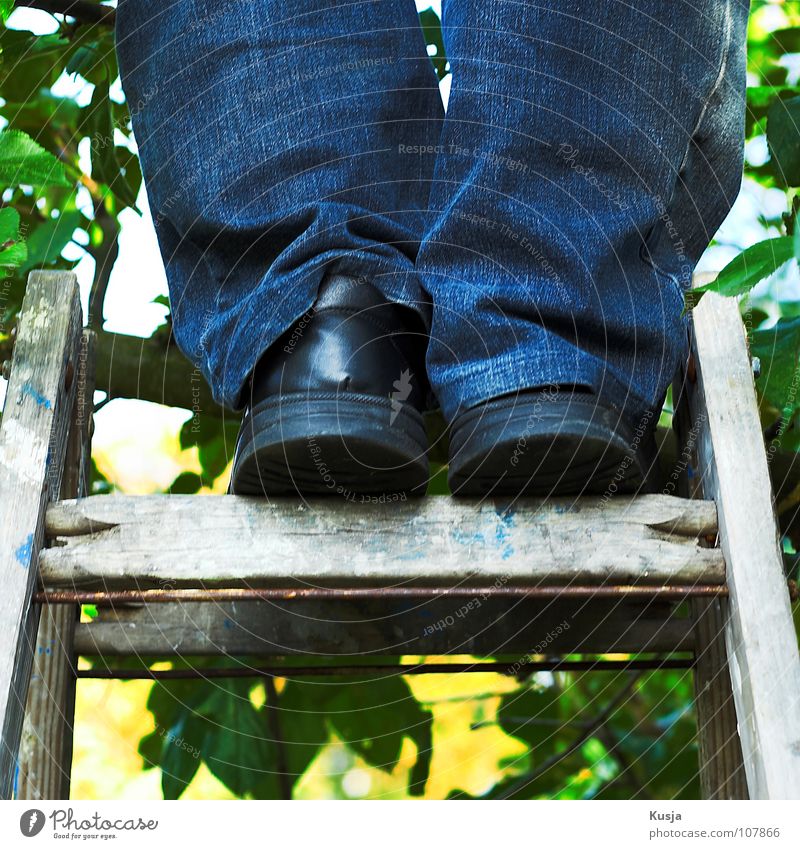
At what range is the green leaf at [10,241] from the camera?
793mm

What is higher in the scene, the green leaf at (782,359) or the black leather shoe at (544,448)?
the green leaf at (782,359)

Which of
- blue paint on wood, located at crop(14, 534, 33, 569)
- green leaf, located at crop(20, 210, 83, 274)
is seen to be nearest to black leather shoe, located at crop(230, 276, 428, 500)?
blue paint on wood, located at crop(14, 534, 33, 569)

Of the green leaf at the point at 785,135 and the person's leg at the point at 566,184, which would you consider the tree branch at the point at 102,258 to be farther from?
the green leaf at the point at 785,135

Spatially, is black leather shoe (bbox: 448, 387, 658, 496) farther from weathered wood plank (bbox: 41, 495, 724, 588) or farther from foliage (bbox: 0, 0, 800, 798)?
foliage (bbox: 0, 0, 800, 798)

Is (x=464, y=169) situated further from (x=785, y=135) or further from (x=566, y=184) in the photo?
(x=785, y=135)

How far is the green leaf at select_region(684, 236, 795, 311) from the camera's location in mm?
745

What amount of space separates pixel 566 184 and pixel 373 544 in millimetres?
313

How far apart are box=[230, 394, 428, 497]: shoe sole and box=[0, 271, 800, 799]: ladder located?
2 cm

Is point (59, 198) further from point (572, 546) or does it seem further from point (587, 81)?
point (572, 546)

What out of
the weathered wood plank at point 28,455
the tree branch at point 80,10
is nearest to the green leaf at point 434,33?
the tree branch at point 80,10

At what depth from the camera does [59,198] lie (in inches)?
65.9

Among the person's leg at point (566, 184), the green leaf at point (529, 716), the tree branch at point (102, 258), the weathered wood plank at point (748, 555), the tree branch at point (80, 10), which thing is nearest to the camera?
the weathered wood plank at point (748, 555)

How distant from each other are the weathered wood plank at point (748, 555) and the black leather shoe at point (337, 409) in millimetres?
227
